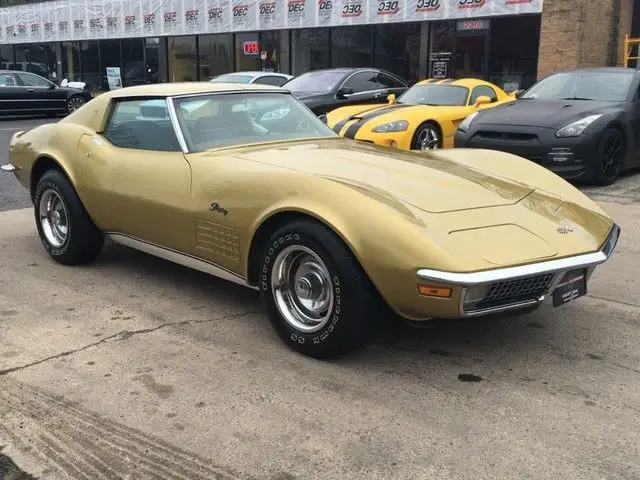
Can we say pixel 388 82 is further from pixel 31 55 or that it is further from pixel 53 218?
pixel 31 55

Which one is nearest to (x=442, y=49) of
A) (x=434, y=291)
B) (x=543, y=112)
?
(x=543, y=112)

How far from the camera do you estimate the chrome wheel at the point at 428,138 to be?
9.13 metres

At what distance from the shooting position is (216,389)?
3.17 metres

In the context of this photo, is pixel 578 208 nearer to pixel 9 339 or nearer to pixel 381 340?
pixel 381 340

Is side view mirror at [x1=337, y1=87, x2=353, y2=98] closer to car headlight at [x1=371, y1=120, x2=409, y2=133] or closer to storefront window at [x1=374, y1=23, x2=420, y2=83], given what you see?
car headlight at [x1=371, y1=120, x2=409, y2=133]

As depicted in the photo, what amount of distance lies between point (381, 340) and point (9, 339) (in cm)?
208

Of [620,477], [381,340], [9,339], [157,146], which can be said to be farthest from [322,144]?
[620,477]

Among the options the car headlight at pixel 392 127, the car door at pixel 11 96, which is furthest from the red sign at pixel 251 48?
the car headlight at pixel 392 127

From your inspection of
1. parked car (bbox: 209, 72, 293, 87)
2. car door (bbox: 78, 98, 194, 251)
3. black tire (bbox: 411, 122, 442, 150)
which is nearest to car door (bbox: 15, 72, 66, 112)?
parked car (bbox: 209, 72, 293, 87)

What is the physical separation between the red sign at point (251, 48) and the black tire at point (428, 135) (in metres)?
14.8

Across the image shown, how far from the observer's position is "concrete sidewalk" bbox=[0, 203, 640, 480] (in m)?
2.58

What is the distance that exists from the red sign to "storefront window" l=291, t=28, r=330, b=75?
5.59ft

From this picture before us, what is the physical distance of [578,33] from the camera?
14617 mm

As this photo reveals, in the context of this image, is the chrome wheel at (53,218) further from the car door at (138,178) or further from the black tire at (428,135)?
the black tire at (428,135)
